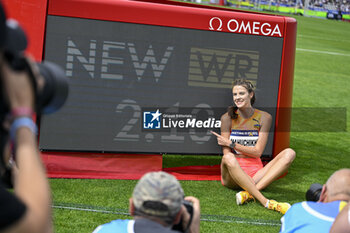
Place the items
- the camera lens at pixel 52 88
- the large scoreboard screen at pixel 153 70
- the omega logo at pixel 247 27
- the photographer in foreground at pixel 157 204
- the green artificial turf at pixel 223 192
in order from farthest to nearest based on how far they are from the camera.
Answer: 1. the omega logo at pixel 247 27
2. the large scoreboard screen at pixel 153 70
3. the green artificial turf at pixel 223 192
4. the photographer in foreground at pixel 157 204
5. the camera lens at pixel 52 88

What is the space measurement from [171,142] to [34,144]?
3.93m

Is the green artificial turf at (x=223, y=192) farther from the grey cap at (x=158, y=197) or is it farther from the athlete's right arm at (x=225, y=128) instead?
the grey cap at (x=158, y=197)

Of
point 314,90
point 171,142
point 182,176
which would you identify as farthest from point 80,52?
point 314,90

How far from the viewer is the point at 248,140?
536 centimetres

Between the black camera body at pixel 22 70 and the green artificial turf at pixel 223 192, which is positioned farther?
the green artificial turf at pixel 223 192

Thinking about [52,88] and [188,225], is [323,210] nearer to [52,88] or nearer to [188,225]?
[188,225]

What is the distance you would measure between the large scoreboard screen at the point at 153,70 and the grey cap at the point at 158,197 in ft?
10.3

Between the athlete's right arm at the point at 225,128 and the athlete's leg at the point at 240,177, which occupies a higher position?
the athlete's right arm at the point at 225,128

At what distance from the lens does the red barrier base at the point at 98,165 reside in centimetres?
514

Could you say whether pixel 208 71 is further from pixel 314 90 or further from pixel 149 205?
pixel 314 90

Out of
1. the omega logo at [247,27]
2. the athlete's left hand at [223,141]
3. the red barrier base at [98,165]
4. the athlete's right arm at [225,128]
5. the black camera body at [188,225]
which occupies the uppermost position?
the omega logo at [247,27]

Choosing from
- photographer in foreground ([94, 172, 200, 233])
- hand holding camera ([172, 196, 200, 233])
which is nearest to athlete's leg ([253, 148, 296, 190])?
hand holding camera ([172, 196, 200, 233])


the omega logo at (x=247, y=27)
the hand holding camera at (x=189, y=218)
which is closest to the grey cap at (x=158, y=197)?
the hand holding camera at (x=189, y=218)

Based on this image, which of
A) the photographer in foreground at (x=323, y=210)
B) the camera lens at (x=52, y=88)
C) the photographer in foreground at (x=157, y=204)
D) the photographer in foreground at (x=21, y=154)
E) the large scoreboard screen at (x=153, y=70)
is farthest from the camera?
the large scoreboard screen at (x=153, y=70)
